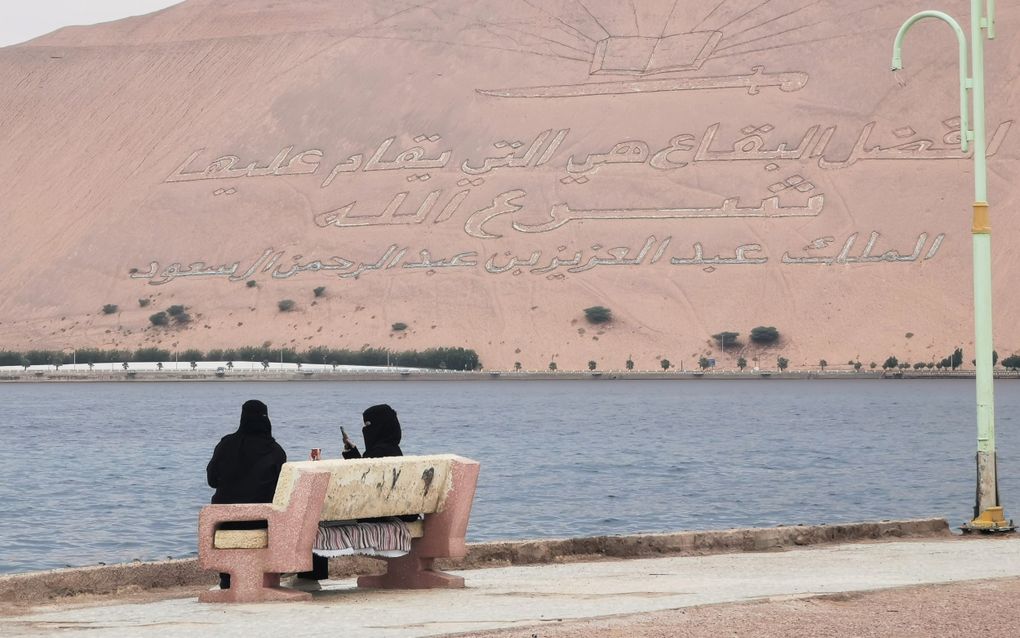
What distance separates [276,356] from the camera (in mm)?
112188

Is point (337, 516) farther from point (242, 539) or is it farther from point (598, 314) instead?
point (598, 314)

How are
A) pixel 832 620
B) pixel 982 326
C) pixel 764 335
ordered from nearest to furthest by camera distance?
pixel 832 620
pixel 982 326
pixel 764 335

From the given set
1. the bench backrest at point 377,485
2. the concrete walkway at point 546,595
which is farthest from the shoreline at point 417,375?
the bench backrest at point 377,485

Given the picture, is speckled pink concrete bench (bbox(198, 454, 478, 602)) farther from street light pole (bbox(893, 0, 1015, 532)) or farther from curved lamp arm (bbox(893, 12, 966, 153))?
curved lamp arm (bbox(893, 12, 966, 153))

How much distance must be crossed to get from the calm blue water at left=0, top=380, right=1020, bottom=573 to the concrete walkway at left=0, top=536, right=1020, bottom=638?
1119 centimetres

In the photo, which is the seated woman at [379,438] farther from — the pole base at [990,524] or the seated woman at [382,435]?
the pole base at [990,524]

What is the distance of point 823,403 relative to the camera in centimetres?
8388

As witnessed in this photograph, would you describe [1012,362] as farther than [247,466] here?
Yes

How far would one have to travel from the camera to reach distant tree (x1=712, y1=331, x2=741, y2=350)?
106 m

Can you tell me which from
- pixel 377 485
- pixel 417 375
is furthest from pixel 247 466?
pixel 417 375

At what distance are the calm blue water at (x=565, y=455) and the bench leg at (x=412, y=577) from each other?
10933 mm

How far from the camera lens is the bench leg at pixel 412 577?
1018 cm

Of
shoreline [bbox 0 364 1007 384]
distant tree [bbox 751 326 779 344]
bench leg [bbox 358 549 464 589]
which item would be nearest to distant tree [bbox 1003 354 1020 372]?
shoreline [bbox 0 364 1007 384]

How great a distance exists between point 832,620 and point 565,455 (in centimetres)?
3775
